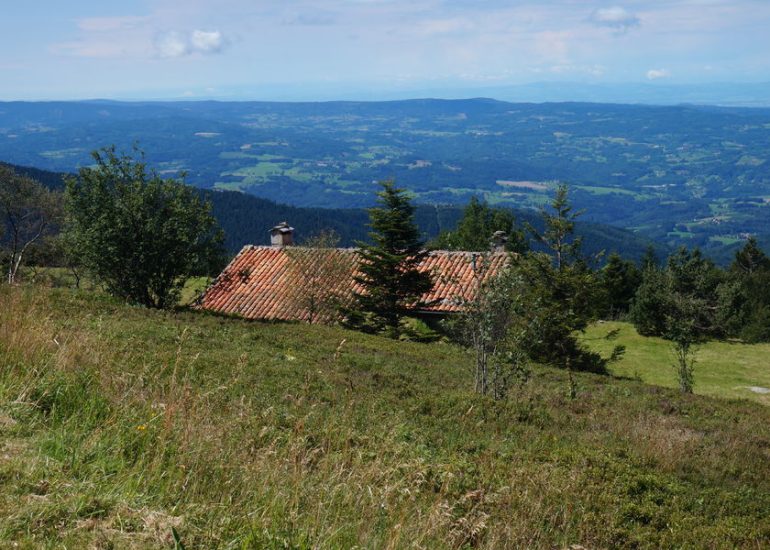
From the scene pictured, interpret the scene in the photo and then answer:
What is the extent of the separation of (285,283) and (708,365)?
20.4 m

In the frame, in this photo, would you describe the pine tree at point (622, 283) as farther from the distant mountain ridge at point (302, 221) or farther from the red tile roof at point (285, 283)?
the distant mountain ridge at point (302, 221)

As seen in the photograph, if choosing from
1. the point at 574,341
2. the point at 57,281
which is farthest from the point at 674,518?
the point at 57,281

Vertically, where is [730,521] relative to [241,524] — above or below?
below

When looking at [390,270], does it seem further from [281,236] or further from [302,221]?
[302,221]

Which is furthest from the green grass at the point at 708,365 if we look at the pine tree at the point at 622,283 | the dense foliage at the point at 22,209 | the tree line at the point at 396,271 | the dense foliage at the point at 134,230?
the dense foliage at the point at 22,209

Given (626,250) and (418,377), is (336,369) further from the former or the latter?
(626,250)

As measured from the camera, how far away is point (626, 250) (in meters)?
145

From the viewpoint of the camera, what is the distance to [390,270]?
2767 cm

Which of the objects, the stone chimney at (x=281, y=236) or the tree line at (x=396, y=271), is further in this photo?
the stone chimney at (x=281, y=236)

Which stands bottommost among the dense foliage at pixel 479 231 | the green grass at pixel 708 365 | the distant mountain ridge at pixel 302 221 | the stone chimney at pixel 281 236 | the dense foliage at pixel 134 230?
the distant mountain ridge at pixel 302 221

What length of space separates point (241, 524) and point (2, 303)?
6.20m

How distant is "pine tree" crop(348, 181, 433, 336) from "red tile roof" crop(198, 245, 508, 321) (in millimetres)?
1072

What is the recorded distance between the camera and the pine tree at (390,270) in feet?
90.0

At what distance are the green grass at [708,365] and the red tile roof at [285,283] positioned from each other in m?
7.15
